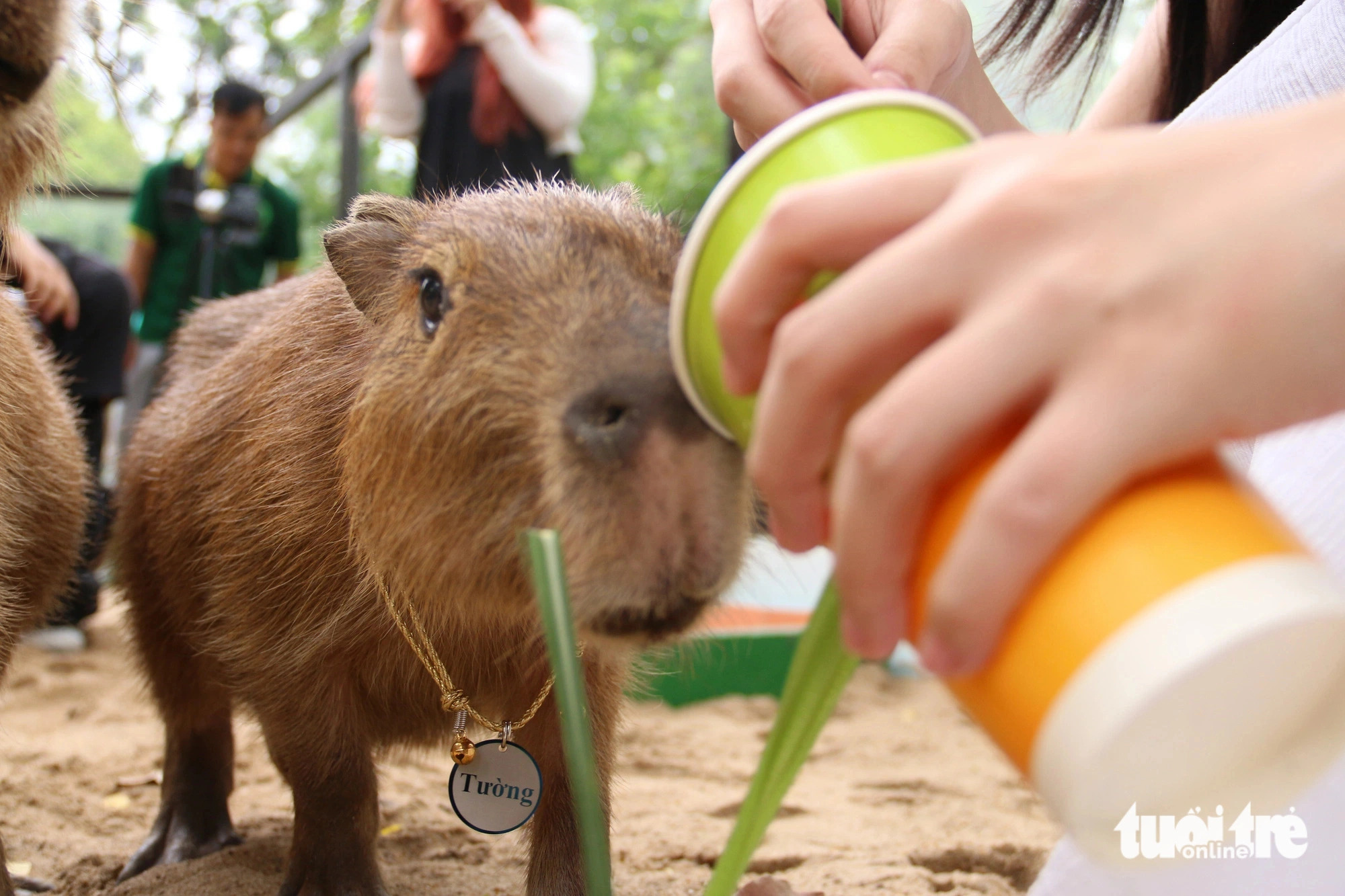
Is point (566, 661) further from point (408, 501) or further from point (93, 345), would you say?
point (93, 345)

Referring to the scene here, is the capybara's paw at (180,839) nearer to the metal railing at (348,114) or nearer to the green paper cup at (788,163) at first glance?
the green paper cup at (788,163)

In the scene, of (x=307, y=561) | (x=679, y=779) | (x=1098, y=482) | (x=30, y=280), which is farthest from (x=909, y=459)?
(x=30, y=280)

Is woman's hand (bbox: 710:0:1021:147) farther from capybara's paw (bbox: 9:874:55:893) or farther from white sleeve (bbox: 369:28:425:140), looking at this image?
white sleeve (bbox: 369:28:425:140)

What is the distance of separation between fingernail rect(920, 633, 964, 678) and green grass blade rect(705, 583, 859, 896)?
0.90 ft

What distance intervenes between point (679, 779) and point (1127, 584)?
277 centimetres

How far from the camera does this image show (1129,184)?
791 millimetres

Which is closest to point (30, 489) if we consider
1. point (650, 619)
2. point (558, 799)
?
point (558, 799)

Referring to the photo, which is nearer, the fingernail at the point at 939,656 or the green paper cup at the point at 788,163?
the fingernail at the point at 939,656

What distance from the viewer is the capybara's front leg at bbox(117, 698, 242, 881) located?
8.26 feet

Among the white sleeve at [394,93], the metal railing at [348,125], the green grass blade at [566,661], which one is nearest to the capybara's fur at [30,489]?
the green grass blade at [566,661]

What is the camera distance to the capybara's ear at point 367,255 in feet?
6.48

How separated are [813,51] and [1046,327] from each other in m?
0.74

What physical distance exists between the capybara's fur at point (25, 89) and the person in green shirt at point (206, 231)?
3.77 metres

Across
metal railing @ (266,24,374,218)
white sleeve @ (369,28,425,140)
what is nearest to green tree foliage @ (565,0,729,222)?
metal railing @ (266,24,374,218)
